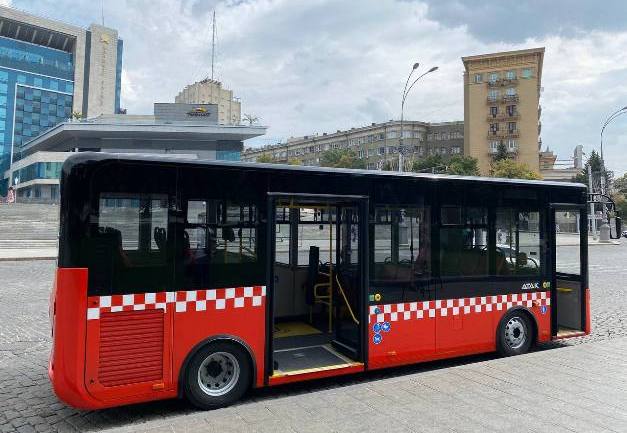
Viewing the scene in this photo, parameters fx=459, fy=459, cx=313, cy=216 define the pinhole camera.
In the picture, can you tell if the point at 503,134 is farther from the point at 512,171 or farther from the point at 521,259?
the point at 521,259

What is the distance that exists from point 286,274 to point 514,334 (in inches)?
148

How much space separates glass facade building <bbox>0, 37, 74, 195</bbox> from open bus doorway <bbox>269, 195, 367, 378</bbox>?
11716 centimetres

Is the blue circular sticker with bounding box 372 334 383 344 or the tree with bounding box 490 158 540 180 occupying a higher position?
the tree with bounding box 490 158 540 180

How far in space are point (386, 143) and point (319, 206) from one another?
96.5 meters

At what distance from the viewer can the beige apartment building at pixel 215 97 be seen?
14375 centimetres

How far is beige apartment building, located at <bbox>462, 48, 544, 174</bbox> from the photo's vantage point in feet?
259

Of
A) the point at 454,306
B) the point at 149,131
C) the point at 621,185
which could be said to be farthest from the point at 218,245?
the point at 621,185

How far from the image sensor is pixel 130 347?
465cm

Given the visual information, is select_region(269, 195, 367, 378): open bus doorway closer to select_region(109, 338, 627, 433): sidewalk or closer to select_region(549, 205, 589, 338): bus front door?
select_region(109, 338, 627, 433): sidewalk

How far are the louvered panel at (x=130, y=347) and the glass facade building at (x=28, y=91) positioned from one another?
119m

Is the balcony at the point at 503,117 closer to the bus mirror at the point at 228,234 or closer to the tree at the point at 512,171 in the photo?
the tree at the point at 512,171

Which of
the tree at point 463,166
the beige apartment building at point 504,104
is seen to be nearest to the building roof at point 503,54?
the beige apartment building at point 504,104

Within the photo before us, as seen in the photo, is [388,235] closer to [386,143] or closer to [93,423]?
[93,423]

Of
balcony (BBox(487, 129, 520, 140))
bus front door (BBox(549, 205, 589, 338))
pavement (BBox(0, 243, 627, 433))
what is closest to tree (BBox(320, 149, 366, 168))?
balcony (BBox(487, 129, 520, 140))
